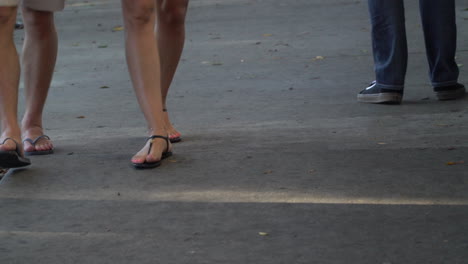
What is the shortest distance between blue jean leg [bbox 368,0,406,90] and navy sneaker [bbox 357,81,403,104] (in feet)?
0.11

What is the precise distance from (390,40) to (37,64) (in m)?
2.30

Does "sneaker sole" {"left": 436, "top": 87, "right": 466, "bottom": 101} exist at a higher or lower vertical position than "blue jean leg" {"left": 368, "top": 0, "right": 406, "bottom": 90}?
lower

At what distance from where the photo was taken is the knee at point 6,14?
13.0ft

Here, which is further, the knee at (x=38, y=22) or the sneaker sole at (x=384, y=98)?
the sneaker sole at (x=384, y=98)

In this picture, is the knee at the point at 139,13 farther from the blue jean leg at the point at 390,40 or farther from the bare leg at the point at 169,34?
the blue jean leg at the point at 390,40

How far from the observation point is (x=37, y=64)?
466 centimetres

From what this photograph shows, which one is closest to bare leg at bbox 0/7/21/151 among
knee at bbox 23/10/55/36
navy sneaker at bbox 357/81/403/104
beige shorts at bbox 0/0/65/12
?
beige shorts at bbox 0/0/65/12

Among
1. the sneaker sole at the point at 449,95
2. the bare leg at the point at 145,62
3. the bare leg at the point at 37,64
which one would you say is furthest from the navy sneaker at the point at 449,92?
the bare leg at the point at 37,64

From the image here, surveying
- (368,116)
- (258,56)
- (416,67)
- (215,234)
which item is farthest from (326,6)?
(215,234)

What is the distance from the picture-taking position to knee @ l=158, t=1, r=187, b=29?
454 cm

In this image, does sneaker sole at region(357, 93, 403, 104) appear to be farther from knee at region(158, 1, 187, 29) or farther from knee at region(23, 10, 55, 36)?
knee at region(23, 10, 55, 36)

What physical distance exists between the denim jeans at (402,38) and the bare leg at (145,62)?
1928 millimetres

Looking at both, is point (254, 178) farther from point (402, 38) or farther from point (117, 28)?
point (117, 28)

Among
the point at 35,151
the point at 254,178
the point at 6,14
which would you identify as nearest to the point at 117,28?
the point at 35,151
